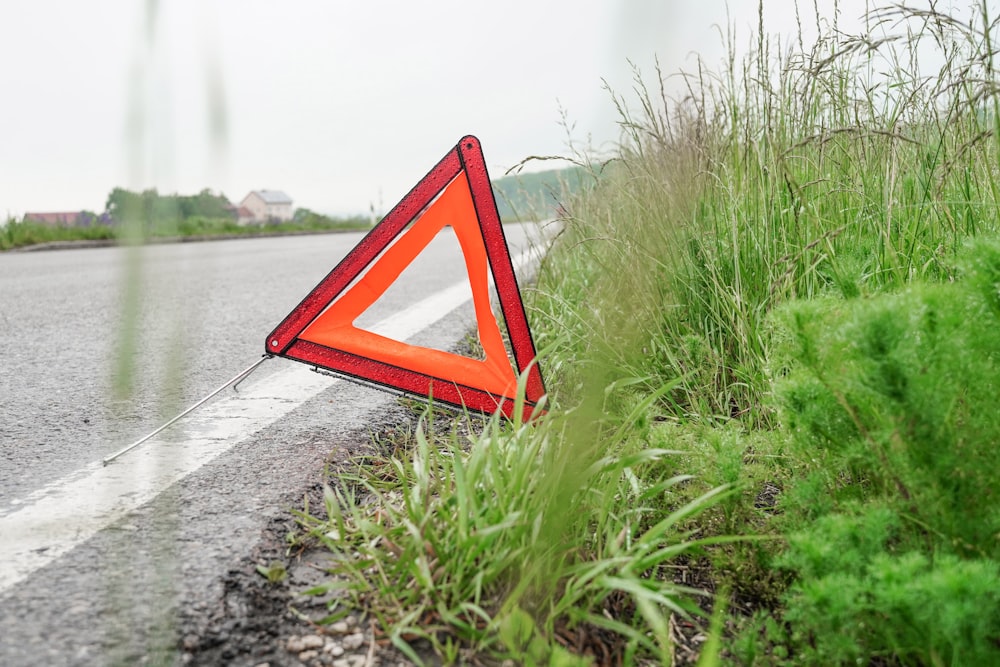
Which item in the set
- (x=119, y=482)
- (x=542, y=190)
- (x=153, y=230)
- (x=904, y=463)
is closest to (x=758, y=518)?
(x=904, y=463)

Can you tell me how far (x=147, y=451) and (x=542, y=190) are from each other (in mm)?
2734

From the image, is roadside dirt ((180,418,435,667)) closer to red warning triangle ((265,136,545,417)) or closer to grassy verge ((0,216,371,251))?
grassy verge ((0,216,371,251))

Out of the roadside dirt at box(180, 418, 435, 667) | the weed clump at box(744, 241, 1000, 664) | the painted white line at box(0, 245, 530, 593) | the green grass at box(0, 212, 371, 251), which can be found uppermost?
the green grass at box(0, 212, 371, 251)

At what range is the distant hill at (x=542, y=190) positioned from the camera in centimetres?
371

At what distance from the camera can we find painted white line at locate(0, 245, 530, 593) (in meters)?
1.35

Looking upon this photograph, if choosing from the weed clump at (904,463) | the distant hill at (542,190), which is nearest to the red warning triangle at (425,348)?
the weed clump at (904,463)

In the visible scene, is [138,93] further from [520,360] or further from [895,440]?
[520,360]

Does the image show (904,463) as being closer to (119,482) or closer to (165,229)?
(165,229)

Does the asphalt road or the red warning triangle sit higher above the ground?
the red warning triangle

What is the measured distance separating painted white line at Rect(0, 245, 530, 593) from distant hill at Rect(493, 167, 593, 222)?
48.1 inches

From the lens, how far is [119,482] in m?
1.67

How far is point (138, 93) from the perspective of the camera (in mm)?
381

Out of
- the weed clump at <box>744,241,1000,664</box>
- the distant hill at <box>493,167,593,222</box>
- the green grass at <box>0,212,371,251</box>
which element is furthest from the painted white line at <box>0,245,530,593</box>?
the distant hill at <box>493,167,593,222</box>

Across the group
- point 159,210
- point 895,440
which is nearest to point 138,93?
point 159,210
